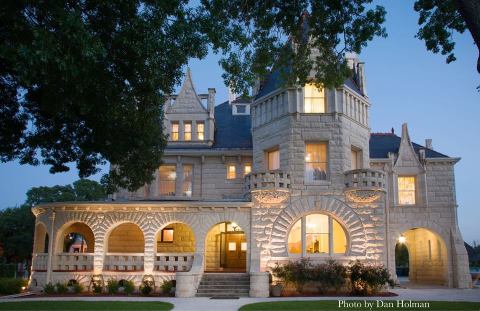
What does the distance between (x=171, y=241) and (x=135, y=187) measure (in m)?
8.07

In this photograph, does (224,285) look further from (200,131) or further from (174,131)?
(174,131)

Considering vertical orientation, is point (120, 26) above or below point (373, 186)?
above

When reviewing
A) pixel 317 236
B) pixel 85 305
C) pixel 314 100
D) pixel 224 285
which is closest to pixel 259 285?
pixel 224 285

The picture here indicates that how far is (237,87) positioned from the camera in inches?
637

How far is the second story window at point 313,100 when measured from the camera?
25.0 metres

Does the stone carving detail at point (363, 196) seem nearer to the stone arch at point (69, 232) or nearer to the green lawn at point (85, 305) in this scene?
the green lawn at point (85, 305)

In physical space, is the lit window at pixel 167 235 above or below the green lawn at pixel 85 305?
above

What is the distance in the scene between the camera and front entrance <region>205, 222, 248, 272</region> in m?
27.7

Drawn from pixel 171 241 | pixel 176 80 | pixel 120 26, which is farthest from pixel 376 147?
pixel 120 26

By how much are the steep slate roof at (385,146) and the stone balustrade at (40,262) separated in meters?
19.9

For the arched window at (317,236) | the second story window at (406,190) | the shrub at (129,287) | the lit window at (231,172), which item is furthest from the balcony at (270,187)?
the second story window at (406,190)

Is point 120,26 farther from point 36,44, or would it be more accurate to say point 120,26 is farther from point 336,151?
point 336,151

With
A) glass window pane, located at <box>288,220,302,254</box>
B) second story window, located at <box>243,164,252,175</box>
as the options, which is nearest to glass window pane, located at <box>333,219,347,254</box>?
glass window pane, located at <box>288,220,302,254</box>

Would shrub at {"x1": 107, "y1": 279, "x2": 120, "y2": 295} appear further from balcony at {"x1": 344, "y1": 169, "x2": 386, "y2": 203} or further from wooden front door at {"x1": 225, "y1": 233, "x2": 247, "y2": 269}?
balcony at {"x1": 344, "y1": 169, "x2": 386, "y2": 203}
